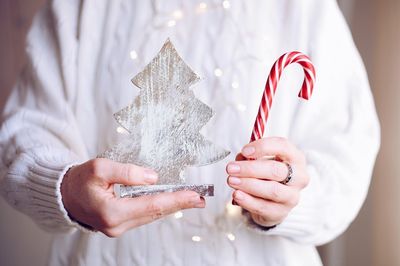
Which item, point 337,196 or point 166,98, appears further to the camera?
point 337,196

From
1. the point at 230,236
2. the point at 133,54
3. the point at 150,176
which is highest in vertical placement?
the point at 133,54

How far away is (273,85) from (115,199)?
0.64 feet

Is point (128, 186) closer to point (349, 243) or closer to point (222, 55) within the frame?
point (222, 55)

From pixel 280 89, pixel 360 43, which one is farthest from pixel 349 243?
pixel 280 89

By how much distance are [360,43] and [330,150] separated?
16.8 inches

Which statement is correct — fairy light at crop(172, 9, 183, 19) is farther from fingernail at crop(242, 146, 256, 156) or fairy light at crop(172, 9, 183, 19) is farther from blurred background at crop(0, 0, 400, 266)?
blurred background at crop(0, 0, 400, 266)

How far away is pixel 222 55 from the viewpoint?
0.70m

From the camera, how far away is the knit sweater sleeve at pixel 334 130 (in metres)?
0.69

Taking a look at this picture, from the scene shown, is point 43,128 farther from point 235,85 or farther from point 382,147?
point 382,147

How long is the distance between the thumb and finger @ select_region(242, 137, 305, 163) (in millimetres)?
92

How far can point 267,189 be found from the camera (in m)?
0.55

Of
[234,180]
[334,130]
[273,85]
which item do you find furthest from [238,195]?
[334,130]

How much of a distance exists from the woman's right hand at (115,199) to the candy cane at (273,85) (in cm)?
9

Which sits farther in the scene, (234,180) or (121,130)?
(121,130)
